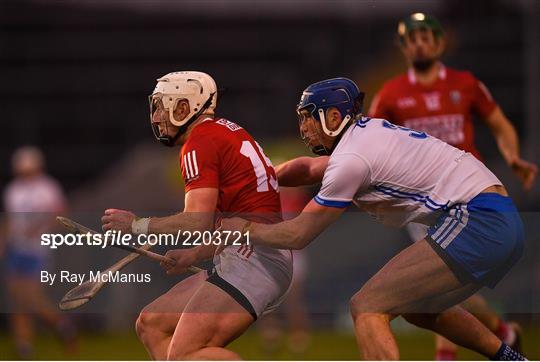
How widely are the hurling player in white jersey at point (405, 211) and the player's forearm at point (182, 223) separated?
0.43 ft

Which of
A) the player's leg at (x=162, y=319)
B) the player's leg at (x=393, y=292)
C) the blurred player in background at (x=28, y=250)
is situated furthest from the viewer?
the blurred player in background at (x=28, y=250)

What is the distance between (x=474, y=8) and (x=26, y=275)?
869cm

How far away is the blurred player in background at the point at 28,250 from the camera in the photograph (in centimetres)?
1152

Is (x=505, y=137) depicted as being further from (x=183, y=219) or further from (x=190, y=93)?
(x=183, y=219)

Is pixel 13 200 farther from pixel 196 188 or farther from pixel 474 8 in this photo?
pixel 474 8

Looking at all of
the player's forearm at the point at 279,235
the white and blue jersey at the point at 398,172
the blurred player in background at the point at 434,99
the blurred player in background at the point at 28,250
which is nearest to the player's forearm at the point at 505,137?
the blurred player in background at the point at 434,99

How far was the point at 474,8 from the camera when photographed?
1755 centimetres

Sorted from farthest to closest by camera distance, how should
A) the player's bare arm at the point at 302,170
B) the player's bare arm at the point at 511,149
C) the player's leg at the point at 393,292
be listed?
1. the player's bare arm at the point at 511,149
2. the player's bare arm at the point at 302,170
3. the player's leg at the point at 393,292

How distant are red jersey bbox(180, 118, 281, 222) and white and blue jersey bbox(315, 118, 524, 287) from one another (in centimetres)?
38

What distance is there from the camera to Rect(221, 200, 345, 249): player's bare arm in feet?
18.9

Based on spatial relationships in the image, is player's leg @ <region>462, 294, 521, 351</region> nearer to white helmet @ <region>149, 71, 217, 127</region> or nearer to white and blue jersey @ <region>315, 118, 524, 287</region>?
Result: white and blue jersey @ <region>315, 118, 524, 287</region>

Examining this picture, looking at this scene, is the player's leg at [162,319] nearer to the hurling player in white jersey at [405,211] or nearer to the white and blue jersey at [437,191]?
the hurling player in white jersey at [405,211]

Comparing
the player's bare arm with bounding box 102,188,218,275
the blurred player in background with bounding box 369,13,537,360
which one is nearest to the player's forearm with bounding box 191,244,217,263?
the player's bare arm with bounding box 102,188,218,275

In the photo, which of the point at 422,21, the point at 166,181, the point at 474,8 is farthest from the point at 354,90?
the point at 474,8
